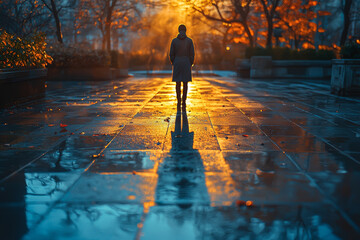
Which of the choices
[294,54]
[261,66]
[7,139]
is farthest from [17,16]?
[7,139]

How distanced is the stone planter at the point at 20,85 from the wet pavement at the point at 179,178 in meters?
2.11

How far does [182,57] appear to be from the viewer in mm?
9469

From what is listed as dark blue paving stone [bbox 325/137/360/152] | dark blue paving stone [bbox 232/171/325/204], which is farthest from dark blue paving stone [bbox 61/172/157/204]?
dark blue paving stone [bbox 325/137/360/152]

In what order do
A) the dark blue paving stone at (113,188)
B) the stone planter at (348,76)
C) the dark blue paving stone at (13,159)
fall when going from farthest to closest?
the stone planter at (348,76) → the dark blue paving stone at (13,159) → the dark blue paving stone at (113,188)

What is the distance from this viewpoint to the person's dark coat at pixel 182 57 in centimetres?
934

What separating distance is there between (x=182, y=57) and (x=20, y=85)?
500 cm

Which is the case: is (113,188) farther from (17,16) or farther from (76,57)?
(17,16)

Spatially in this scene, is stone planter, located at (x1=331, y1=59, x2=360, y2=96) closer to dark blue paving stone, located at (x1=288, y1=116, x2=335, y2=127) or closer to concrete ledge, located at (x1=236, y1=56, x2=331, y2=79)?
dark blue paving stone, located at (x1=288, y1=116, x2=335, y2=127)

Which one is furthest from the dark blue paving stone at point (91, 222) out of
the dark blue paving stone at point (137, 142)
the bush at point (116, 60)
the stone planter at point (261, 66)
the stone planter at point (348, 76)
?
the bush at point (116, 60)

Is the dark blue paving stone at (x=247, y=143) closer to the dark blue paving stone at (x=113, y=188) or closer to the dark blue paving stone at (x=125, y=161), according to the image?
the dark blue paving stone at (x=125, y=161)

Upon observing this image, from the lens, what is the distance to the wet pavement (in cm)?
297

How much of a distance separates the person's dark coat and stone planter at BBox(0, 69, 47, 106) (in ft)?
14.1

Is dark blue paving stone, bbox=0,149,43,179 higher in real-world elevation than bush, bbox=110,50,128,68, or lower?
lower

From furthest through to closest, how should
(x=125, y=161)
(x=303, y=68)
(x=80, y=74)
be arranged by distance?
(x=303, y=68)
(x=80, y=74)
(x=125, y=161)
